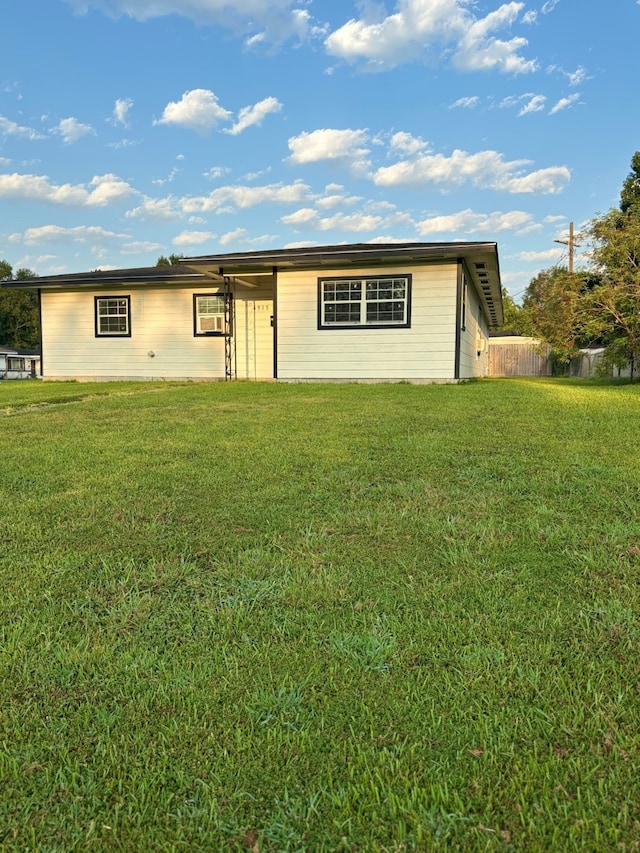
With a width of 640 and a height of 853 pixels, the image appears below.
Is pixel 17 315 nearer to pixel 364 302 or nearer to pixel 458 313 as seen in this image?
pixel 364 302

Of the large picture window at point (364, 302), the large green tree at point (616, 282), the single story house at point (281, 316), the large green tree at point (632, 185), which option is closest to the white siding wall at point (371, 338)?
the single story house at point (281, 316)

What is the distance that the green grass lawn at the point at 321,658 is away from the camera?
1.10 metres

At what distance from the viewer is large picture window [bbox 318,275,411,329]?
1148 centimetres

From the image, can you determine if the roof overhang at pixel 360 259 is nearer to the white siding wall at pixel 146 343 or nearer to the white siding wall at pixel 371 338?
the white siding wall at pixel 371 338

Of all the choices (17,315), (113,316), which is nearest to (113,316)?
(113,316)

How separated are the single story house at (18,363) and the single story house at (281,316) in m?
33.9

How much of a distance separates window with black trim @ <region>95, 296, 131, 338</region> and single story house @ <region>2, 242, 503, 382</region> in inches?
1.1

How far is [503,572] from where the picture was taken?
2.15 metres

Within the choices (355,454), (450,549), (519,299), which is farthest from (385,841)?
(519,299)

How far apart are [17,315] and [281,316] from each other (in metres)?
53.3

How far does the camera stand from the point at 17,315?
54.2 metres

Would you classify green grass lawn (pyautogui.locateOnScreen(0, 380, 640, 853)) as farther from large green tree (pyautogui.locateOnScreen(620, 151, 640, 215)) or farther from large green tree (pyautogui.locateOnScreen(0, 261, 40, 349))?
large green tree (pyautogui.locateOnScreen(0, 261, 40, 349))

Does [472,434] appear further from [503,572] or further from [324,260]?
[324,260]

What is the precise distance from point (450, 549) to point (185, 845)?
1626 mm
